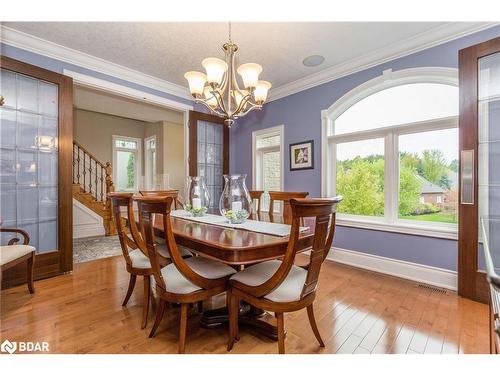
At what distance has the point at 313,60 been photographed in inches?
122

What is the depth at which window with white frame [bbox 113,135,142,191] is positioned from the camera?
6.54 m

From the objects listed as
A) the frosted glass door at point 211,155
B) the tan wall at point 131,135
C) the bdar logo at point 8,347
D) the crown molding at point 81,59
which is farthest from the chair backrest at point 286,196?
the tan wall at point 131,135

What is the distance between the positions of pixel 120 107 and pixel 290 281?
5.69m

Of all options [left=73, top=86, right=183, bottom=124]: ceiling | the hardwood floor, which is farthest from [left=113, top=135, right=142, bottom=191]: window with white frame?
the hardwood floor

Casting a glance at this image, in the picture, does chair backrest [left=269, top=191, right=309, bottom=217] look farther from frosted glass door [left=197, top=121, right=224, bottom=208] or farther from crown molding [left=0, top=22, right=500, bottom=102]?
crown molding [left=0, top=22, right=500, bottom=102]

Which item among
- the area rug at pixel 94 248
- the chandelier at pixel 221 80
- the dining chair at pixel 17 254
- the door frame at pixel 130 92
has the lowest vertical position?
the area rug at pixel 94 248

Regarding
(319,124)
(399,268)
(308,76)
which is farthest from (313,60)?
(399,268)

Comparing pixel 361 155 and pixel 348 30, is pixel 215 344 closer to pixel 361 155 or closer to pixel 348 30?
pixel 361 155

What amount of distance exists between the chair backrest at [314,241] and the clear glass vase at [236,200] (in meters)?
0.58

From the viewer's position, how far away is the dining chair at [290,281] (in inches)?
49.3

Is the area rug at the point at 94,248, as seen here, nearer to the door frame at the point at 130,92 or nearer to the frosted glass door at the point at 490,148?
the door frame at the point at 130,92

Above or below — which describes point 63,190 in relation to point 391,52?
below

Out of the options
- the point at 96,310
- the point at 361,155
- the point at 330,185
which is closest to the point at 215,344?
the point at 96,310

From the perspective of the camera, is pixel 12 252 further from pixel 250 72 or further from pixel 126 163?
pixel 126 163
